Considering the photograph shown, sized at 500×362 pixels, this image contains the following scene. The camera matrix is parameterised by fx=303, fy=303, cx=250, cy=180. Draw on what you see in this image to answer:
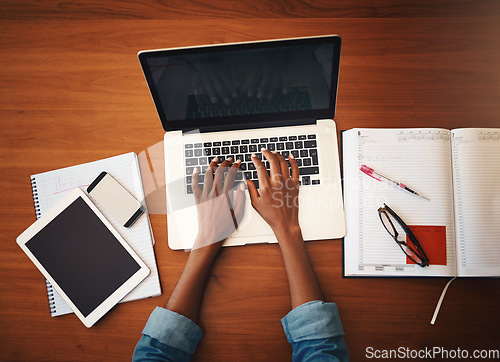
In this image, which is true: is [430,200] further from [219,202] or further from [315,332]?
[219,202]

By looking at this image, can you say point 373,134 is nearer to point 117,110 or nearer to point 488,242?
point 488,242

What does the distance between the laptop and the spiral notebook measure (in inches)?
3.0

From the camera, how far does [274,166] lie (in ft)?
2.56

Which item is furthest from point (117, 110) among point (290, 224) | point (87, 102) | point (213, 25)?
point (290, 224)

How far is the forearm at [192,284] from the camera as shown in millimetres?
750

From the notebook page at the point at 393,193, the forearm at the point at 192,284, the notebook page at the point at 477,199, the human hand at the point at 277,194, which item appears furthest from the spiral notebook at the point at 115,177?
the notebook page at the point at 477,199

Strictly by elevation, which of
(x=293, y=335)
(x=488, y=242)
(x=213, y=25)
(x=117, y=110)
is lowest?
(x=293, y=335)

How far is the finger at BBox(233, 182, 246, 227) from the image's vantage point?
787 millimetres

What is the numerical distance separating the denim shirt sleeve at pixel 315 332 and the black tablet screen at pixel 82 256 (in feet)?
1.40

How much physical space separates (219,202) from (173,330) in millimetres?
326

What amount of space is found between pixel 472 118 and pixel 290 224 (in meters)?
0.58

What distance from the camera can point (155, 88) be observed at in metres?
0.68

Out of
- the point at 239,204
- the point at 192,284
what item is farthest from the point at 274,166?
the point at 192,284

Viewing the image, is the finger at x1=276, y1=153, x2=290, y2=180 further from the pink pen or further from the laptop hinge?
the pink pen
